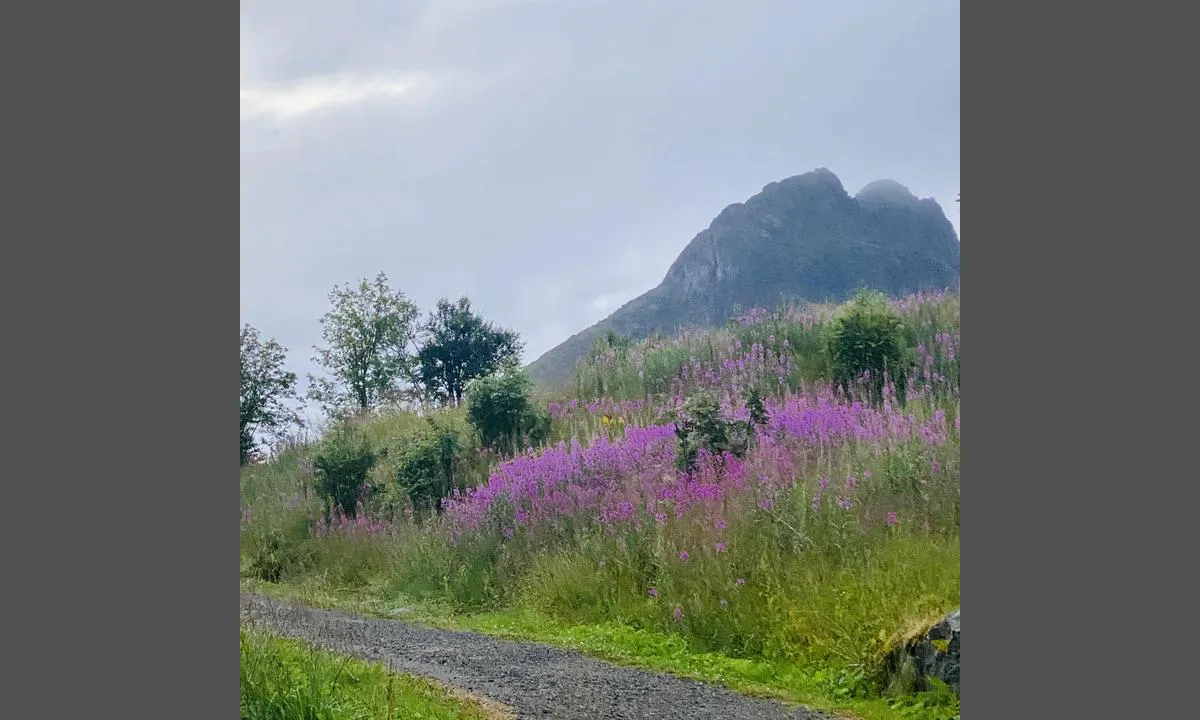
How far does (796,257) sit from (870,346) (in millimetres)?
1112

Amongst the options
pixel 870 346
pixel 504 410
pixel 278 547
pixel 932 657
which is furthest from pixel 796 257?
pixel 278 547

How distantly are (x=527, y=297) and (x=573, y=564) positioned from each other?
6.54 ft

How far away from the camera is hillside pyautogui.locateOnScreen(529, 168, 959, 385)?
19.1 ft

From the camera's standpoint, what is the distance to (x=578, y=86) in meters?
6.20

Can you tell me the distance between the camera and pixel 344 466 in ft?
24.7

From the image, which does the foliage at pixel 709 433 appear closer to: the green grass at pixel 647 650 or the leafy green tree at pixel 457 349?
the green grass at pixel 647 650

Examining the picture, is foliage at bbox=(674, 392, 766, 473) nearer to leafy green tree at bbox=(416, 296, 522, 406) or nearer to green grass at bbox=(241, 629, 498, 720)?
leafy green tree at bbox=(416, 296, 522, 406)

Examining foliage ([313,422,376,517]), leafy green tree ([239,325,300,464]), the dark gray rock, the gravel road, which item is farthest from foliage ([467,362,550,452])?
the dark gray rock

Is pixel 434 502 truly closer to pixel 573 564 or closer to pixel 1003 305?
pixel 573 564

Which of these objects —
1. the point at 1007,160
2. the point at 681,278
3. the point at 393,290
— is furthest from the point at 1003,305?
the point at 393,290

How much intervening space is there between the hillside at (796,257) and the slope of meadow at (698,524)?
20cm

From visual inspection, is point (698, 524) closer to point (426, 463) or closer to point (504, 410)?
point (504, 410)

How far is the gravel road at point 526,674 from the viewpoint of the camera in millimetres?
4660

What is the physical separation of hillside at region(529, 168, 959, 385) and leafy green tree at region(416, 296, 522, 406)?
376 millimetres
